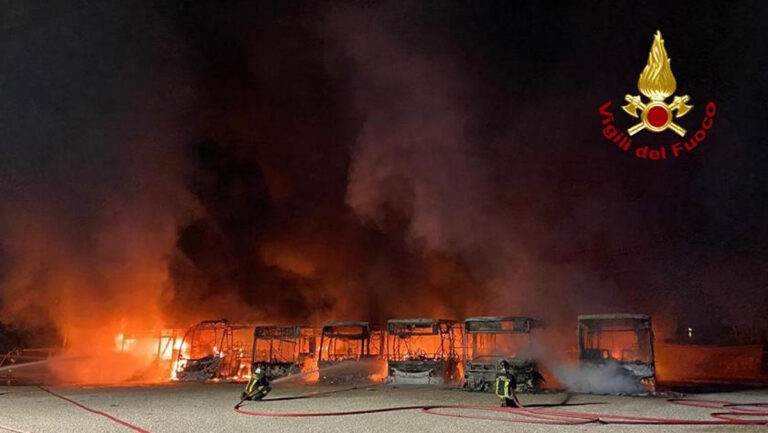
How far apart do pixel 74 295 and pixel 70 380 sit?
35.2 ft

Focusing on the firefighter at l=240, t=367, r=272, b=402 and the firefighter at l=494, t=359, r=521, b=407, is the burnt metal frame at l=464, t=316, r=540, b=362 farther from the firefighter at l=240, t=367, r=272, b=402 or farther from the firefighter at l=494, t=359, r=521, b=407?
the firefighter at l=240, t=367, r=272, b=402

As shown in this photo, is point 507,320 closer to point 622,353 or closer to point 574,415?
point 622,353

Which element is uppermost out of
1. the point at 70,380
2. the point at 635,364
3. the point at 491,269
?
the point at 491,269

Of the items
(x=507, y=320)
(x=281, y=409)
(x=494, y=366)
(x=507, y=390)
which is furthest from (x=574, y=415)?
(x=507, y=320)

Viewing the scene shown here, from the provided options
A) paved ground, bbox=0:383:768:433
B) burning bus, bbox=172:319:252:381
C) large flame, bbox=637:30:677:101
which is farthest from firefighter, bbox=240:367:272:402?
large flame, bbox=637:30:677:101

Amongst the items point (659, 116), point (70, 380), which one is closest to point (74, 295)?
point (70, 380)

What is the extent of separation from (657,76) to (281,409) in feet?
49.8

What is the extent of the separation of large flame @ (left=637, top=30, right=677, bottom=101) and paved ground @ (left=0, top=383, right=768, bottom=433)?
9.40m

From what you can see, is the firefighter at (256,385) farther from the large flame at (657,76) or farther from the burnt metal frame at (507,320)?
the large flame at (657,76)

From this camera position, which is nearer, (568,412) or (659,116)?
(568,412)

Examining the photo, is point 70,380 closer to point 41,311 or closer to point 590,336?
point 41,311

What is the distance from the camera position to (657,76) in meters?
18.2

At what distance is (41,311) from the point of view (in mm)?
33500

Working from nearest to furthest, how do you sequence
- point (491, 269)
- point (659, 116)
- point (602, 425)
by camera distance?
point (602, 425) < point (659, 116) < point (491, 269)
